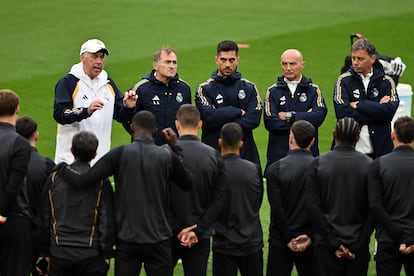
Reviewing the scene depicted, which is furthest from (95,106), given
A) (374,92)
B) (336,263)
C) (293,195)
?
(374,92)

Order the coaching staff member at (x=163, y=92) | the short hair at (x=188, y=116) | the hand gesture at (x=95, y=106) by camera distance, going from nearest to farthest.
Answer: the short hair at (x=188, y=116) → the hand gesture at (x=95, y=106) → the coaching staff member at (x=163, y=92)

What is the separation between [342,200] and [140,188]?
1669 mm

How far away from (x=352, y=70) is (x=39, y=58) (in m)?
11.1

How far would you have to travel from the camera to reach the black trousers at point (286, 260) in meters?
8.89

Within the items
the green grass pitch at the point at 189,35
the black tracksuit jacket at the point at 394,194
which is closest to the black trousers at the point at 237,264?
the black tracksuit jacket at the point at 394,194

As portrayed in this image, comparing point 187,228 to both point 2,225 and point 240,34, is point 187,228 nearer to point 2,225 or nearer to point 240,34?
point 2,225

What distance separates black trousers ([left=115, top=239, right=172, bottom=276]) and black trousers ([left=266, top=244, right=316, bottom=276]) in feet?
3.37

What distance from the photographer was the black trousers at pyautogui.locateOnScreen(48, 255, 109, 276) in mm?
8312

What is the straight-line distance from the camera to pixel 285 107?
35.3ft

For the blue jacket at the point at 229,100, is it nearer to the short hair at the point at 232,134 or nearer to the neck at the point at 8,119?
the short hair at the point at 232,134

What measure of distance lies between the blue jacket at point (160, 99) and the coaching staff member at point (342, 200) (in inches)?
→ 94.7

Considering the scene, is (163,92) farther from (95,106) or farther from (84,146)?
(84,146)

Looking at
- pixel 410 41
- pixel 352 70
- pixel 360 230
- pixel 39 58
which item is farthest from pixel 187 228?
pixel 410 41

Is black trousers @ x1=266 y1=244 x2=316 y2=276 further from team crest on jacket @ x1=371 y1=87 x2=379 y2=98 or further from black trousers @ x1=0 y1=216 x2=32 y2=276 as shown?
team crest on jacket @ x1=371 y1=87 x2=379 y2=98
